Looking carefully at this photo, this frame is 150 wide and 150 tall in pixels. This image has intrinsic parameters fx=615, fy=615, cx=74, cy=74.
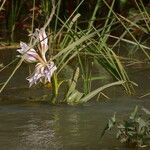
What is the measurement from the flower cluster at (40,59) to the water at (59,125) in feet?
0.48

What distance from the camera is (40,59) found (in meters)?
2.70

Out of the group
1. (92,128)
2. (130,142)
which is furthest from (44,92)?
(130,142)

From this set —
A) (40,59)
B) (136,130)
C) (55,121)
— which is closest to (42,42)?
(40,59)

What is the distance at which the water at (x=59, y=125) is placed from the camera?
2.21 meters

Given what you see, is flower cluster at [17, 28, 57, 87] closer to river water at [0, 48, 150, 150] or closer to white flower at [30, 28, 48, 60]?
white flower at [30, 28, 48, 60]

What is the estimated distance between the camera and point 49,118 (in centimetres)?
256

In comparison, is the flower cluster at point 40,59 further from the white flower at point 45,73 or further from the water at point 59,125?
the water at point 59,125

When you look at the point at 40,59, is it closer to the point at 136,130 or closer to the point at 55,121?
the point at 55,121

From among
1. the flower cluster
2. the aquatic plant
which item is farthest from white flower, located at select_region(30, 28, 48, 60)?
the aquatic plant

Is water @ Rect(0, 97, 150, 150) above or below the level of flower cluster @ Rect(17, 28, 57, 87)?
below

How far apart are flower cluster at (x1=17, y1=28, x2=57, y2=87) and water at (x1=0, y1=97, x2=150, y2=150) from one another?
0.48 ft

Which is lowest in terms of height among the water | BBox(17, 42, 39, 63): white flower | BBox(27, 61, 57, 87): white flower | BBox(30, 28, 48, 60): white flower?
the water

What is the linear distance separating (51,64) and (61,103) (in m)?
0.23

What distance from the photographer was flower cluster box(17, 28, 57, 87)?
2.65m
